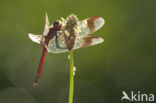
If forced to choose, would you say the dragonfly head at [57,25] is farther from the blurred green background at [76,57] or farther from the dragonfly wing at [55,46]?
the blurred green background at [76,57]

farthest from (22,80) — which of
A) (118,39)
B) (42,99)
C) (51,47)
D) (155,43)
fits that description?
(51,47)

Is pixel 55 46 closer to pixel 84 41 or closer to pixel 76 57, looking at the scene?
pixel 84 41

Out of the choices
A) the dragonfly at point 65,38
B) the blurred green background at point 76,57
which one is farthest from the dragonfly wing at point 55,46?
the blurred green background at point 76,57

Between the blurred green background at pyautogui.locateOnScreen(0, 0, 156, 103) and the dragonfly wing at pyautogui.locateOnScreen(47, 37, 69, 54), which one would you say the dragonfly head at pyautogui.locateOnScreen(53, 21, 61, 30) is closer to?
the dragonfly wing at pyautogui.locateOnScreen(47, 37, 69, 54)

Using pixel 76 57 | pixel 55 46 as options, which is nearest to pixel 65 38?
pixel 55 46

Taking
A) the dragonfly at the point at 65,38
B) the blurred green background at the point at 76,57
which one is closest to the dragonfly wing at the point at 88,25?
the dragonfly at the point at 65,38

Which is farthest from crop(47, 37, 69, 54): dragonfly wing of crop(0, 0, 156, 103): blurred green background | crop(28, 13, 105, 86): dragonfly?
crop(0, 0, 156, 103): blurred green background

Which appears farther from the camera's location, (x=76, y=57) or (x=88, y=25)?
(x=76, y=57)

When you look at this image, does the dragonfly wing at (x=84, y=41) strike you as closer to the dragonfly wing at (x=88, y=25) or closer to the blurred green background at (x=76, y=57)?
the dragonfly wing at (x=88, y=25)

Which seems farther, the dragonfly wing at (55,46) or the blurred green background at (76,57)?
the blurred green background at (76,57)

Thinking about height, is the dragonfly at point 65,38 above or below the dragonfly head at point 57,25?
below

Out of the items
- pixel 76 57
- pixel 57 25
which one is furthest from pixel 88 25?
pixel 76 57
